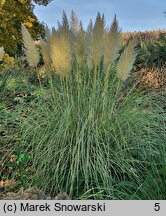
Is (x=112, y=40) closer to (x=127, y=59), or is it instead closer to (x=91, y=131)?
(x=127, y=59)

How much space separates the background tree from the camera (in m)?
14.8

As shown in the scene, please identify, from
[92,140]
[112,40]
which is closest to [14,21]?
[112,40]

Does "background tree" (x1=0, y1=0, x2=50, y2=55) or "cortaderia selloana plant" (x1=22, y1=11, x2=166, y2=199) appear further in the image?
"background tree" (x1=0, y1=0, x2=50, y2=55)

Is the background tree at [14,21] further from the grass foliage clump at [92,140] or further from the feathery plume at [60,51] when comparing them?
Answer: the feathery plume at [60,51]

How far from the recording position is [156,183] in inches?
131

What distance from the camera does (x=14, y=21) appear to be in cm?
1555

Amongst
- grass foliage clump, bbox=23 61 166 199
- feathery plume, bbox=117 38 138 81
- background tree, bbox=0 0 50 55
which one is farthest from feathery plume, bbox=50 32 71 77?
background tree, bbox=0 0 50 55

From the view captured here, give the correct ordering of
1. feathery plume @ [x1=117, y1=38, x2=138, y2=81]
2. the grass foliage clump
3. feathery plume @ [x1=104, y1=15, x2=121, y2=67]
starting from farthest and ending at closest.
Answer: feathery plume @ [x1=117, y1=38, x2=138, y2=81] → feathery plume @ [x1=104, y1=15, x2=121, y2=67] → the grass foliage clump

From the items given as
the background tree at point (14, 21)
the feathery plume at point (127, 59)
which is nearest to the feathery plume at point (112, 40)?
the feathery plume at point (127, 59)

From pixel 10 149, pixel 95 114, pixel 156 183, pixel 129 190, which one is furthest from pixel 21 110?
pixel 156 183

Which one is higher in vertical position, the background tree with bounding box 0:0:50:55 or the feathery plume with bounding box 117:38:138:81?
the background tree with bounding box 0:0:50:55

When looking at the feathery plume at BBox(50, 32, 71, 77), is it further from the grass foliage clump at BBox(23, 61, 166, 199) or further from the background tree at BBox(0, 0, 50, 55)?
the background tree at BBox(0, 0, 50, 55)

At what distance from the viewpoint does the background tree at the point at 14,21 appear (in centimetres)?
1484

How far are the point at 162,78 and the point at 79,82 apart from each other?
361cm
